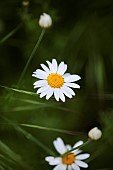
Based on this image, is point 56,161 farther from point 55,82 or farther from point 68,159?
point 55,82

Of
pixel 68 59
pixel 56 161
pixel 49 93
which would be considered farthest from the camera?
pixel 68 59

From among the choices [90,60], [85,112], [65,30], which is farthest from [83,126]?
[65,30]

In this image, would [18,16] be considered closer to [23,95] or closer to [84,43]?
[84,43]

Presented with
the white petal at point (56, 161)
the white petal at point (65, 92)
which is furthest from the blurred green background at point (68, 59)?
the white petal at point (65, 92)

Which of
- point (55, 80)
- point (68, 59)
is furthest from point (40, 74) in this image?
point (68, 59)

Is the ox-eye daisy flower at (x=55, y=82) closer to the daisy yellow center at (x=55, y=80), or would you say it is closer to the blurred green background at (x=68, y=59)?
the daisy yellow center at (x=55, y=80)

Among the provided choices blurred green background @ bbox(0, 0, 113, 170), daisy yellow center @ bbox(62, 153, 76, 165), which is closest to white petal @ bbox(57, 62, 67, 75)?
daisy yellow center @ bbox(62, 153, 76, 165)

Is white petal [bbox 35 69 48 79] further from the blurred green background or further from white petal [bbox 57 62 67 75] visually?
the blurred green background

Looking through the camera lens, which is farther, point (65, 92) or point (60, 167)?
point (60, 167)

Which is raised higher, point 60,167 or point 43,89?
point 43,89
